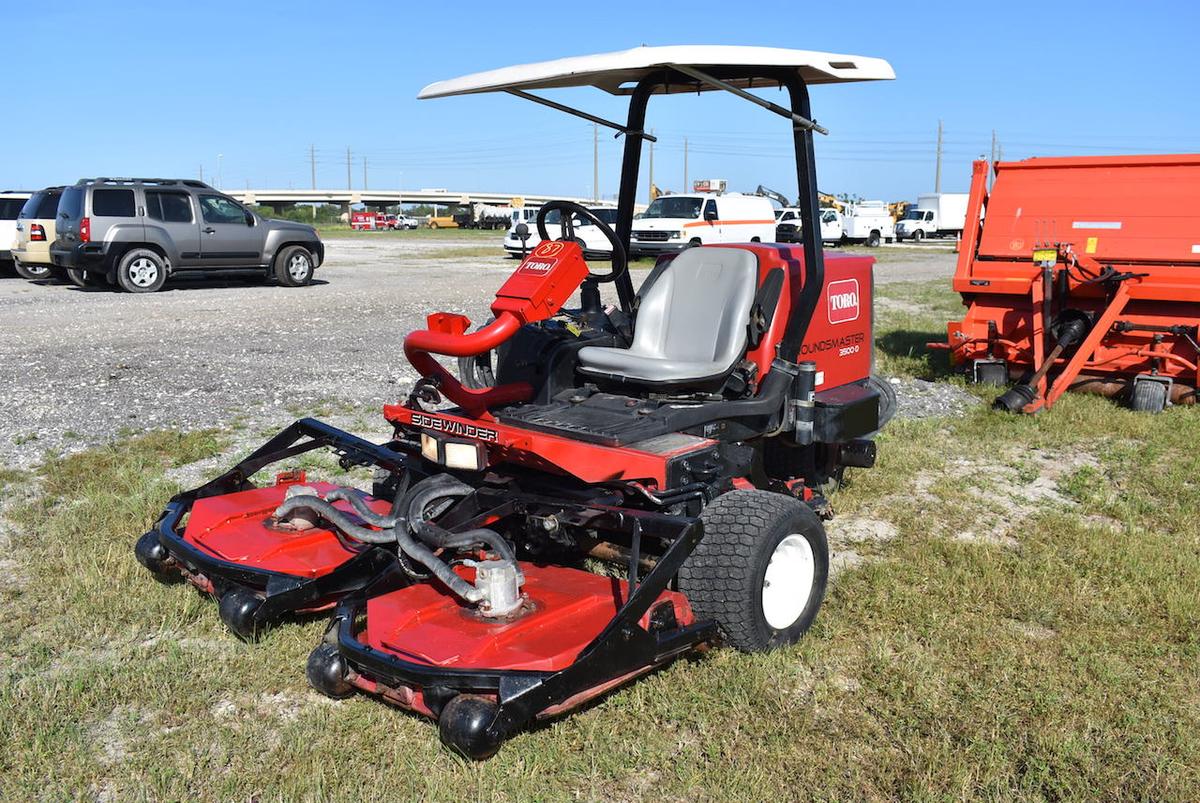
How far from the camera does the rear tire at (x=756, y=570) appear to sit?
368 centimetres

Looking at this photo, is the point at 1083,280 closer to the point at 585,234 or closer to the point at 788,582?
the point at 788,582

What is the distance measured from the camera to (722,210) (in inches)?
1051

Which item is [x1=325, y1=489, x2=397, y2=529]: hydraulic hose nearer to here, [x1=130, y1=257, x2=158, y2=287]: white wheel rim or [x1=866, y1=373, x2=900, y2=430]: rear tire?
[x1=866, y1=373, x2=900, y2=430]: rear tire

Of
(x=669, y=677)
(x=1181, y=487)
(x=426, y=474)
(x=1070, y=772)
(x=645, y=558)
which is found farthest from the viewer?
(x=1181, y=487)

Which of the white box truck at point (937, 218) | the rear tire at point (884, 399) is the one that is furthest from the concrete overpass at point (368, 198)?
the rear tire at point (884, 399)

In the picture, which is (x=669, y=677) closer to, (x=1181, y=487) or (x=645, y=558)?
(x=645, y=558)

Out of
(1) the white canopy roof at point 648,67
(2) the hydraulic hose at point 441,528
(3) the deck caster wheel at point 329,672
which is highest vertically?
(1) the white canopy roof at point 648,67

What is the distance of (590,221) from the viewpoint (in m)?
4.80

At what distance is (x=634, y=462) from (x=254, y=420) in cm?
436

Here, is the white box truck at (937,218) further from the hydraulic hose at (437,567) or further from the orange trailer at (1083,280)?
the hydraulic hose at (437,567)

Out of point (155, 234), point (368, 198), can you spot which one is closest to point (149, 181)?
point (155, 234)

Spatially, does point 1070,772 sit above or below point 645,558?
below

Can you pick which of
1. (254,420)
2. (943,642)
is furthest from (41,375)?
(943,642)

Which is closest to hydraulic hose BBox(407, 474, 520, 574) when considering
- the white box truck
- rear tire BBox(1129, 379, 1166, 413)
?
rear tire BBox(1129, 379, 1166, 413)
